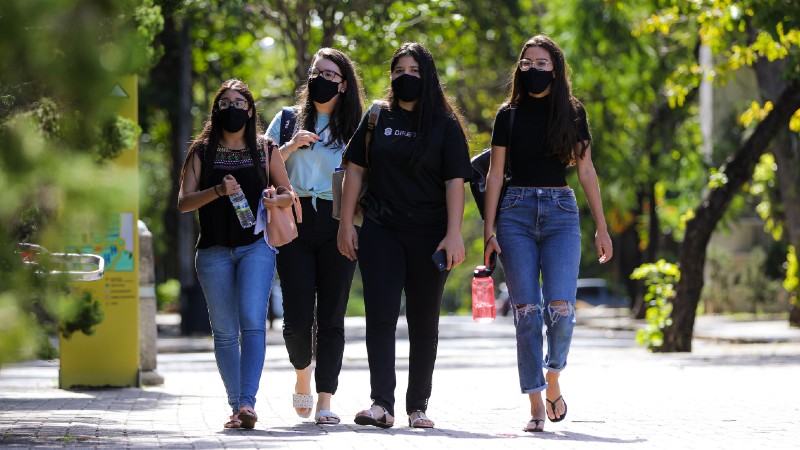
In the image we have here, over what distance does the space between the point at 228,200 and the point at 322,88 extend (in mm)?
876

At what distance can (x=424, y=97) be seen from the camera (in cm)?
783

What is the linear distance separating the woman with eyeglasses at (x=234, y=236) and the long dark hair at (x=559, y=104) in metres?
1.38

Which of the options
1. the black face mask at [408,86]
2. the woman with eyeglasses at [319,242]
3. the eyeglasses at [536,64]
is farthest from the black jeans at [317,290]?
the eyeglasses at [536,64]

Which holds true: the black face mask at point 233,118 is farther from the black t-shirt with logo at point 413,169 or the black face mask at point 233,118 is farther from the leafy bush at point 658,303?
the leafy bush at point 658,303

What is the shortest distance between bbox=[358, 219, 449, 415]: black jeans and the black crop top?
1.86 ft

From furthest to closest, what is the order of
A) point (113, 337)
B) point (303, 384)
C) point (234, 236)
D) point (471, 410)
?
point (113, 337), point (471, 410), point (303, 384), point (234, 236)

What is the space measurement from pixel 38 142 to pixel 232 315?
4327 millimetres

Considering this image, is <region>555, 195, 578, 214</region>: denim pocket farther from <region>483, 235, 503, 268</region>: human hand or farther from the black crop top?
<region>483, 235, 503, 268</region>: human hand

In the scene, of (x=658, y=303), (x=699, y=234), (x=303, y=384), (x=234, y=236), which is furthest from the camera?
(x=658, y=303)

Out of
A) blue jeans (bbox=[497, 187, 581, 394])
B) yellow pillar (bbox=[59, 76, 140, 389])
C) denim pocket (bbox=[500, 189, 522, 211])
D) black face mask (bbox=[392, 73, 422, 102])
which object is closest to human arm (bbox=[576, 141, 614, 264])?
blue jeans (bbox=[497, 187, 581, 394])

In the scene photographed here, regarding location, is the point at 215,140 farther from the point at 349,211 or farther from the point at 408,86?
the point at 408,86

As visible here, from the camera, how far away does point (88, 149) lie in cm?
395

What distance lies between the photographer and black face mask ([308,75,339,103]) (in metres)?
8.41

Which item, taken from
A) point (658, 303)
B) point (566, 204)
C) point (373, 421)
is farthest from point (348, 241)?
point (658, 303)
